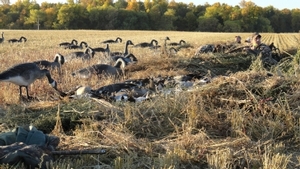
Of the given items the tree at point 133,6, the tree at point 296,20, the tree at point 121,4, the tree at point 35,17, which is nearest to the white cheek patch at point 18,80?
the tree at point 35,17

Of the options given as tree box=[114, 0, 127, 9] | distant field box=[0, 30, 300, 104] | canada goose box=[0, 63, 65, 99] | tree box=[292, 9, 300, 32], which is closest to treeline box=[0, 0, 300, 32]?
tree box=[292, 9, 300, 32]

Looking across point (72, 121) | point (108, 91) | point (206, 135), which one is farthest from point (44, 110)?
point (206, 135)

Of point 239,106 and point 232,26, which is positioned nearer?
point 239,106

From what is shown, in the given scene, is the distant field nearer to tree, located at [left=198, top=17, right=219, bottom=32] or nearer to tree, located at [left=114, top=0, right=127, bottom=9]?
tree, located at [left=198, top=17, right=219, bottom=32]

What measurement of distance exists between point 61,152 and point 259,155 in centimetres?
245

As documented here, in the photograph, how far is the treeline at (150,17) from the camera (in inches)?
3686

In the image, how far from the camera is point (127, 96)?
7.74m

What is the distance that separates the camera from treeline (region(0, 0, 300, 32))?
307 feet

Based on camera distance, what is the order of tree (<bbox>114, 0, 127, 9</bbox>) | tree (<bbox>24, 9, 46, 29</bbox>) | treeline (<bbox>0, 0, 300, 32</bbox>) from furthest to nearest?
tree (<bbox>114, 0, 127, 9</bbox>)
treeline (<bbox>0, 0, 300, 32</bbox>)
tree (<bbox>24, 9, 46, 29</bbox>)

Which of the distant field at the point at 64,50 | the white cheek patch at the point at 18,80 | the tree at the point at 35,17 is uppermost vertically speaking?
the tree at the point at 35,17

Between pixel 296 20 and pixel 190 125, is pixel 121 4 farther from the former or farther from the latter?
Result: pixel 190 125

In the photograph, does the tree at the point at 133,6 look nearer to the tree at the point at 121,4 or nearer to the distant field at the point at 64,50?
the tree at the point at 121,4

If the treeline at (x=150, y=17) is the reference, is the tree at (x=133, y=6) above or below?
above

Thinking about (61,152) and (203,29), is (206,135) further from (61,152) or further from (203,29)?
(203,29)
